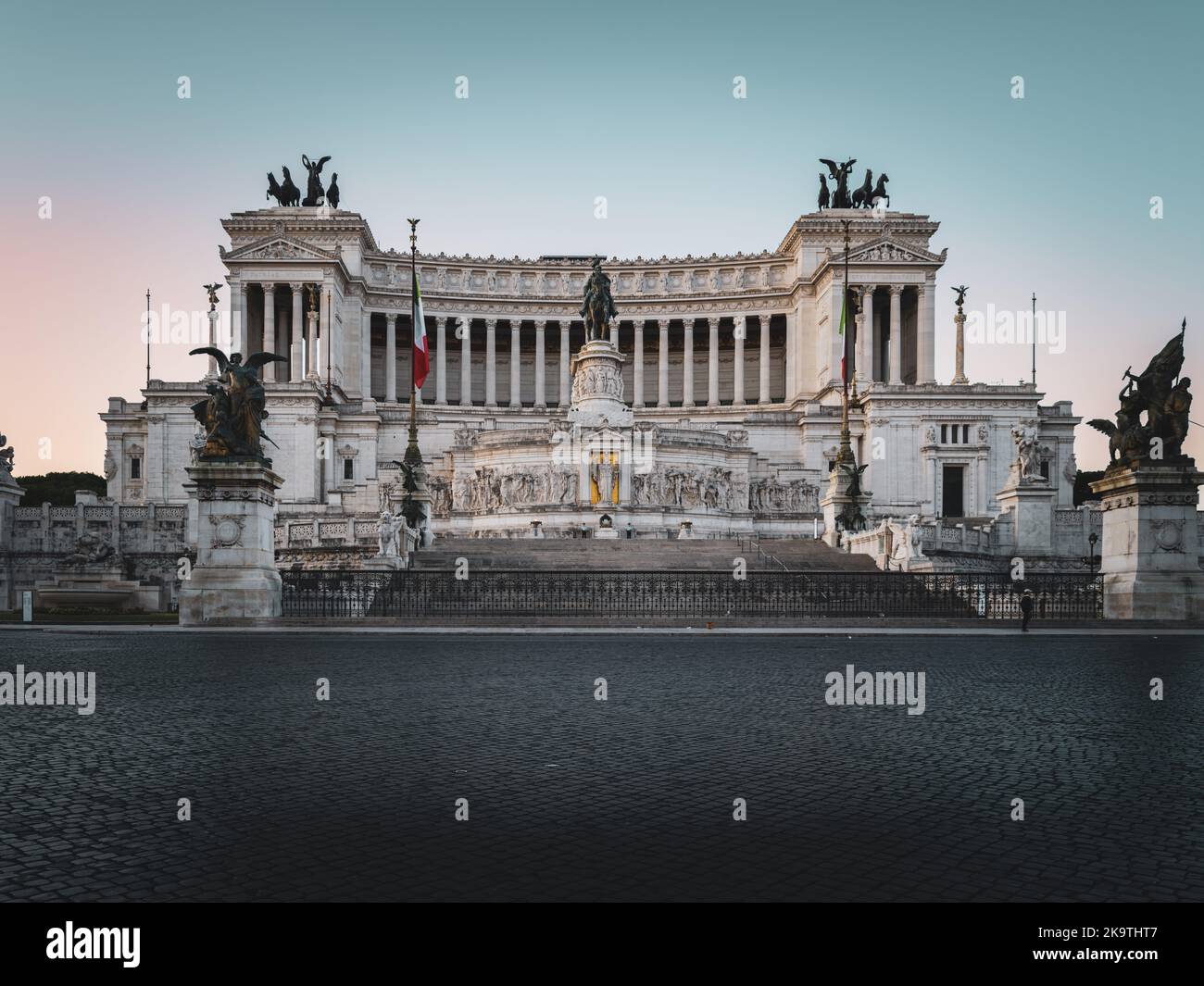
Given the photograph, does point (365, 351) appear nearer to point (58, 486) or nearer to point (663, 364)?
point (663, 364)

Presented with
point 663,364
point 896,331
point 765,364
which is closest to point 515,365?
point 663,364

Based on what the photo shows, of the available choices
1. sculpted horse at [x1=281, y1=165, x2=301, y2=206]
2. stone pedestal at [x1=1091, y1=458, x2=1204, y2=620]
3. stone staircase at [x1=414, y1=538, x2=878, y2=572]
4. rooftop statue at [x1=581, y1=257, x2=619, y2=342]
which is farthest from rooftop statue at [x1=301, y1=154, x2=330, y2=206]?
stone pedestal at [x1=1091, y1=458, x2=1204, y2=620]

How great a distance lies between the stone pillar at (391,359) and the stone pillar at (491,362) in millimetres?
8031

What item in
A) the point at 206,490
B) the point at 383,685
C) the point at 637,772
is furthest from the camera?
the point at 206,490

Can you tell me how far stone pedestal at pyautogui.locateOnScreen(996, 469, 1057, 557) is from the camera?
44.0 metres

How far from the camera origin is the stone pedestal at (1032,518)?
44000mm

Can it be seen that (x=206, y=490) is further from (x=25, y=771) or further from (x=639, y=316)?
(x=639, y=316)


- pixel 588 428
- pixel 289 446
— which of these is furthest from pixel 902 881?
pixel 289 446

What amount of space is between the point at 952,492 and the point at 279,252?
52613 millimetres

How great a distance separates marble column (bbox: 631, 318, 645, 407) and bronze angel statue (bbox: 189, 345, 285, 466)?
65.5 metres

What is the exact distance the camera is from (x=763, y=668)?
51.3 feet

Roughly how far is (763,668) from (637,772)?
8.16 meters

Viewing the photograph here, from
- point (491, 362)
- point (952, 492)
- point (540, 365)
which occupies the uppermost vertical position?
point (491, 362)

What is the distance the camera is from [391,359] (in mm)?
87625
